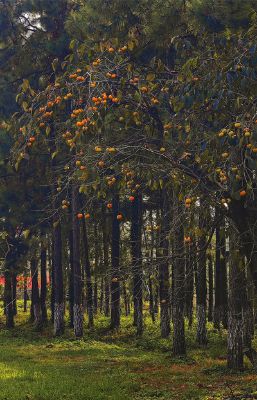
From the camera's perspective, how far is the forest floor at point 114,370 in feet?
34.3

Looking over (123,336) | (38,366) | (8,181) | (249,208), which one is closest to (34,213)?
(8,181)

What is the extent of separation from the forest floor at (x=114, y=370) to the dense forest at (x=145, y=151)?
144 millimetres

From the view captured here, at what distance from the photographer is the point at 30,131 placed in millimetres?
5199

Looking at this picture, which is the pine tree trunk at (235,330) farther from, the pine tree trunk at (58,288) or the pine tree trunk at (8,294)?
the pine tree trunk at (8,294)

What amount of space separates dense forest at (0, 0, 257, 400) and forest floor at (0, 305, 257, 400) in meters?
0.14

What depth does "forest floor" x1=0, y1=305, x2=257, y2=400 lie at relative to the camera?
10469 millimetres

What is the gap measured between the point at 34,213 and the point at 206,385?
13.9 m

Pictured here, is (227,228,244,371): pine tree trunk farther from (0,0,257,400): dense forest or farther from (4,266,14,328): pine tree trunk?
(4,266,14,328): pine tree trunk

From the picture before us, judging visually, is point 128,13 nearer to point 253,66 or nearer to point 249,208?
point 249,208

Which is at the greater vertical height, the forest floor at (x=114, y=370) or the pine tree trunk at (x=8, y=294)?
the pine tree trunk at (x=8, y=294)

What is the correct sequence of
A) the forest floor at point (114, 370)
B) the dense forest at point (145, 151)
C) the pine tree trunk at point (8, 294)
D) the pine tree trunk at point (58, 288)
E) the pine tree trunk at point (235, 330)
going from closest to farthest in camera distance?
the dense forest at point (145, 151), the forest floor at point (114, 370), the pine tree trunk at point (235, 330), the pine tree trunk at point (58, 288), the pine tree trunk at point (8, 294)

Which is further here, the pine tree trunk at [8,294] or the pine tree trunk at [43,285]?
the pine tree trunk at [43,285]

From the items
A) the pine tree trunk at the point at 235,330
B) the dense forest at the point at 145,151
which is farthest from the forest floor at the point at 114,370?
the pine tree trunk at the point at 235,330

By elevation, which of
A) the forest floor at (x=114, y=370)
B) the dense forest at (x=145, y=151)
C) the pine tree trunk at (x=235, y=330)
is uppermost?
the dense forest at (x=145, y=151)
